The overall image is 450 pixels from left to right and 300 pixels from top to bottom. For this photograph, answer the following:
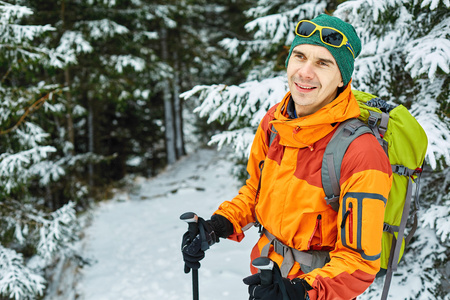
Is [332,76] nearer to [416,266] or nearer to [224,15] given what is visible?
[416,266]

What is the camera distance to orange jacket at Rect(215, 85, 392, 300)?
1733 millimetres

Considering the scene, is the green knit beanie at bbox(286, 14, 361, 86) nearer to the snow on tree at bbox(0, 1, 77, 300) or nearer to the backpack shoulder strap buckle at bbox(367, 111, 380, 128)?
the backpack shoulder strap buckle at bbox(367, 111, 380, 128)

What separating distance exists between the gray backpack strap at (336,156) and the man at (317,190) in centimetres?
4

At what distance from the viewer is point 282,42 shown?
21.1 ft

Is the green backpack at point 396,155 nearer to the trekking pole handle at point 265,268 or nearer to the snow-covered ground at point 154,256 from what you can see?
the trekking pole handle at point 265,268

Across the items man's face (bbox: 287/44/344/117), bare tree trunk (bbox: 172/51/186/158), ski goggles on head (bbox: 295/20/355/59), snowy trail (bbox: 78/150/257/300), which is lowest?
snowy trail (bbox: 78/150/257/300)

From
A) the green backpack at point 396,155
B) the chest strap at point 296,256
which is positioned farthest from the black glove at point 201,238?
the green backpack at point 396,155

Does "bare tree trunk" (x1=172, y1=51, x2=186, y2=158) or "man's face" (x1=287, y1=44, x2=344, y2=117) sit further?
"bare tree trunk" (x1=172, y1=51, x2=186, y2=158)

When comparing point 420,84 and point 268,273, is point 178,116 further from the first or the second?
point 268,273

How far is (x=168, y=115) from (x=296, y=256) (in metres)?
16.5

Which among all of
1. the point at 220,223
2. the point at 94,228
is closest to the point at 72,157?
the point at 94,228

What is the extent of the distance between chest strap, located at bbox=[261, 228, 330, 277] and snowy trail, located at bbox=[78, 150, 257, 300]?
3537 mm

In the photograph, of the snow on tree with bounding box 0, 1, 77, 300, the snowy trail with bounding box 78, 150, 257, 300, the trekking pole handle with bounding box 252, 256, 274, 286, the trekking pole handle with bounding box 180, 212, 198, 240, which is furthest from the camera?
the snowy trail with bounding box 78, 150, 257, 300

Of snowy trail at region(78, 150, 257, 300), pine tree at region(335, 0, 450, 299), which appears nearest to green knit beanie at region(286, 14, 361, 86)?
pine tree at region(335, 0, 450, 299)
